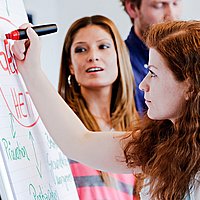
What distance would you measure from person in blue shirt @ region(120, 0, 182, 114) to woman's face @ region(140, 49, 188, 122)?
0.81 metres

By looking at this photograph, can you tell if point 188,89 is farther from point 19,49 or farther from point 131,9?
point 131,9

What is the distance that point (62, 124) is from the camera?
1.17m

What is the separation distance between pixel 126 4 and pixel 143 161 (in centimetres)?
98

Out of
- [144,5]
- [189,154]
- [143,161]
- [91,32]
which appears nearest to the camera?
[189,154]

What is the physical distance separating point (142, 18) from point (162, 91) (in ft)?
3.18

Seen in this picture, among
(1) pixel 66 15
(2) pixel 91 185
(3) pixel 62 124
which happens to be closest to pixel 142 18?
(1) pixel 66 15

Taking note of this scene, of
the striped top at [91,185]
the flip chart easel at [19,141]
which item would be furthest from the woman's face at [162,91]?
the striped top at [91,185]

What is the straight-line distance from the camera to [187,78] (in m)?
1.05

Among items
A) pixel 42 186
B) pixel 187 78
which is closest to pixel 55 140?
A: pixel 42 186

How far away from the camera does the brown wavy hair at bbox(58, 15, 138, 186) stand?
167 cm

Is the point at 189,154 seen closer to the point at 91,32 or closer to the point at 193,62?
the point at 193,62

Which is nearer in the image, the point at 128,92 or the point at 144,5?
the point at 128,92

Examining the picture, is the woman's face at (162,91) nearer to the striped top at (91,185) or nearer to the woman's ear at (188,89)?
the woman's ear at (188,89)

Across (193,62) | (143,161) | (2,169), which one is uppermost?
(193,62)
